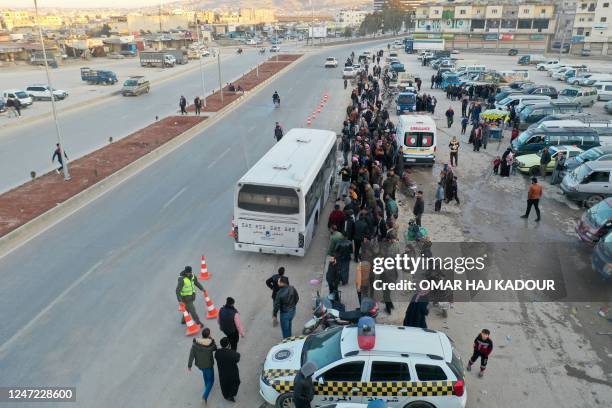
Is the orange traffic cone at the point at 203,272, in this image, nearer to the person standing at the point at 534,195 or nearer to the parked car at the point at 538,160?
the person standing at the point at 534,195

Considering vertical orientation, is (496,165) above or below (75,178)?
above

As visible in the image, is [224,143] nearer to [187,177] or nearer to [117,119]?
[187,177]

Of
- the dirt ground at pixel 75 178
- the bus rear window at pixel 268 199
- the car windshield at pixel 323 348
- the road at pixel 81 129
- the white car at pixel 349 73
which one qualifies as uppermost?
the bus rear window at pixel 268 199

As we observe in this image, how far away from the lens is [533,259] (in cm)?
1305

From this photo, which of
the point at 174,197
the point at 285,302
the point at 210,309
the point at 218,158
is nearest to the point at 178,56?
the point at 218,158

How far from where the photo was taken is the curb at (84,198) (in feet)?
47.4

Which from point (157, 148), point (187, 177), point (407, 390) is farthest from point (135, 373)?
point (157, 148)

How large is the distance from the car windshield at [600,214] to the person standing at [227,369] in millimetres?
10862

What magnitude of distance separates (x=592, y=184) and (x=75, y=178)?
20.4 metres

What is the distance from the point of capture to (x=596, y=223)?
13.1m

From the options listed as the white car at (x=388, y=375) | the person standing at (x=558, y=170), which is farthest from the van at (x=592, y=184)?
the white car at (x=388, y=375)

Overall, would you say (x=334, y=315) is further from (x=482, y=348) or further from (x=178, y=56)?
(x=178, y=56)

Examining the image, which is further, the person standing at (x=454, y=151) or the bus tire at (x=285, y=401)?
the person standing at (x=454, y=151)

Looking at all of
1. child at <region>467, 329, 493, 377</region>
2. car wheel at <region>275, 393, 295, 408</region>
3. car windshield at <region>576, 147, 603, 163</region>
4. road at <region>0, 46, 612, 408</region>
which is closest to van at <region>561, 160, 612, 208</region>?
road at <region>0, 46, 612, 408</region>
